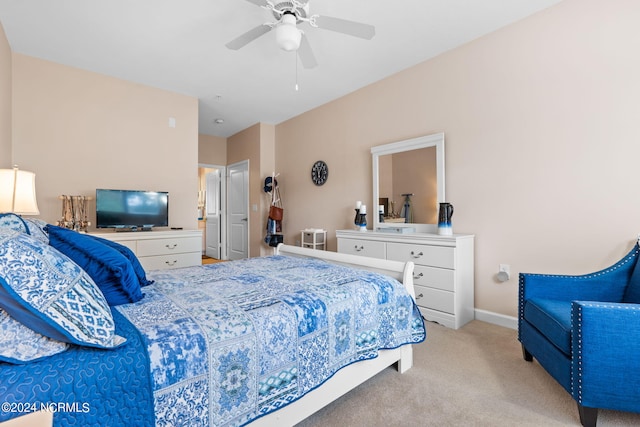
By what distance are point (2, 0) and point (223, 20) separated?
5.44 ft

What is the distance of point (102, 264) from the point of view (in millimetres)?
1242

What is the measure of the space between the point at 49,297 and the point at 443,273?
2.66 metres

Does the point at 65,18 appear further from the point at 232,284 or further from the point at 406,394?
the point at 406,394

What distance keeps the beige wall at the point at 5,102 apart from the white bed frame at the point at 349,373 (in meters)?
3.17

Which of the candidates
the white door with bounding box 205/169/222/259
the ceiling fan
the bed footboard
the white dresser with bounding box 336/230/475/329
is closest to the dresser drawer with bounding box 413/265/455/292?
the white dresser with bounding box 336/230/475/329

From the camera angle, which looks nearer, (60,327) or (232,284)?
(60,327)

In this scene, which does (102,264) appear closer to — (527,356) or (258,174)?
(527,356)

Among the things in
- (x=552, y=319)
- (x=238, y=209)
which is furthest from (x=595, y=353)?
(x=238, y=209)

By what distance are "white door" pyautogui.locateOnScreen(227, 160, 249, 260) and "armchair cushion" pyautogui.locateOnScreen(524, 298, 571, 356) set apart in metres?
4.61

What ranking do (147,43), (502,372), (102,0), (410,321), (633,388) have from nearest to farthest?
(633,388)
(410,321)
(502,372)
(102,0)
(147,43)

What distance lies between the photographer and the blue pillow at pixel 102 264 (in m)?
1.23

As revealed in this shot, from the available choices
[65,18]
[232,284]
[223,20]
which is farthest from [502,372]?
[65,18]

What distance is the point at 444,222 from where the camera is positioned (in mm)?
2879

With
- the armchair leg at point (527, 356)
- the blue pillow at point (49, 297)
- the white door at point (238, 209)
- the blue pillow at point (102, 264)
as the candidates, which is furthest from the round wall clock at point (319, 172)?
the blue pillow at point (49, 297)
